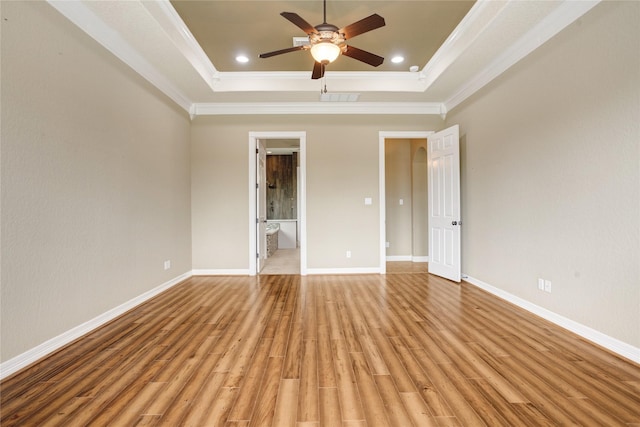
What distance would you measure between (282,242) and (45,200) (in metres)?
6.42

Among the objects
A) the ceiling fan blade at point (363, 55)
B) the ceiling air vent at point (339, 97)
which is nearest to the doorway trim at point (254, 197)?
the ceiling air vent at point (339, 97)

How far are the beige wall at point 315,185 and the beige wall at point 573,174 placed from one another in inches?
70.0

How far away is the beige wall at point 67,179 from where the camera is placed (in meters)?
1.94

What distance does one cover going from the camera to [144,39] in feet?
9.55

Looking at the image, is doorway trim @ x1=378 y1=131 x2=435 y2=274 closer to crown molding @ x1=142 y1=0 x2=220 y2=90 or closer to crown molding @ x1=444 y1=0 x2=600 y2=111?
crown molding @ x1=444 y1=0 x2=600 y2=111

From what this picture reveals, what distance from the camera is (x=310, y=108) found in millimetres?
4770

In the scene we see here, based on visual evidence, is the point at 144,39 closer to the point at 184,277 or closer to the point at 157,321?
the point at 157,321

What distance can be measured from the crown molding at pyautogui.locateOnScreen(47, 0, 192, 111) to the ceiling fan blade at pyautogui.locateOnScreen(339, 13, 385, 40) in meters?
2.29

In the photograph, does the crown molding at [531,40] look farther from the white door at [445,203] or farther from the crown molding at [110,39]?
the crown molding at [110,39]

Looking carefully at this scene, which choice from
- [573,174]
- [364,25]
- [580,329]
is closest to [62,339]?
[364,25]

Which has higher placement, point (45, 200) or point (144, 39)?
point (144, 39)

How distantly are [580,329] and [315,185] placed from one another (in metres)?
3.71

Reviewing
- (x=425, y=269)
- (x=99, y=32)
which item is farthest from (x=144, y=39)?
(x=425, y=269)

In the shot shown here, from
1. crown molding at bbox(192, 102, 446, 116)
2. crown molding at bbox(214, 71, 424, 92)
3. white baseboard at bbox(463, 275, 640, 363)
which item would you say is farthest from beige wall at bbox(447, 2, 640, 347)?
crown molding at bbox(214, 71, 424, 92)
